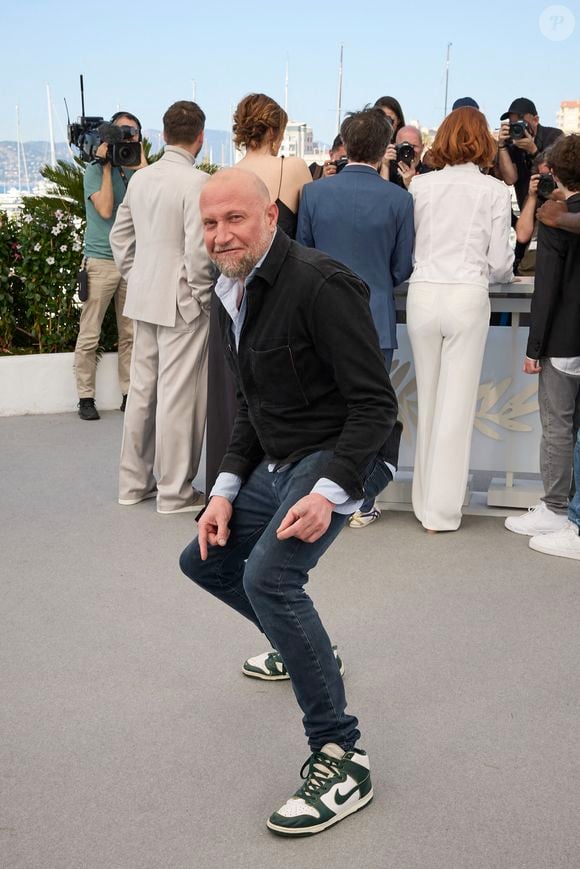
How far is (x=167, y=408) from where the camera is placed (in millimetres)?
5512

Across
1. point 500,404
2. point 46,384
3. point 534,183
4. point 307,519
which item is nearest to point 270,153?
point 534,183

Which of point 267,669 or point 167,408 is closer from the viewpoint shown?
point 267,669

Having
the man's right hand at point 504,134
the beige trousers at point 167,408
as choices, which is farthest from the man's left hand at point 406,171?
the beige trousers at point 167,408

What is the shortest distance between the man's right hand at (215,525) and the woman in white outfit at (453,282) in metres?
2.42

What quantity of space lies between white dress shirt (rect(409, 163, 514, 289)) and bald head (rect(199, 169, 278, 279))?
248 centimetres

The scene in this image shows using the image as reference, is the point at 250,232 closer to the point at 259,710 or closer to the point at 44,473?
the point at 259,710

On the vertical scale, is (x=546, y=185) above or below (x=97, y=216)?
above

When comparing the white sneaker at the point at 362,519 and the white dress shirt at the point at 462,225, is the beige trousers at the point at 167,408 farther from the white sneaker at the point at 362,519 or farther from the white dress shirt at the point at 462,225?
the white dress shirt at the point at 462,225

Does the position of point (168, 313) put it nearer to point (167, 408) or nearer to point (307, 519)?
point (167, 408)

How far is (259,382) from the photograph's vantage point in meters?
2.77

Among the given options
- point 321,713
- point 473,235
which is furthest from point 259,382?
point 473,235

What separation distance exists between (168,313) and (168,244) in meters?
0.36

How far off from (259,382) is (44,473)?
12.8ft

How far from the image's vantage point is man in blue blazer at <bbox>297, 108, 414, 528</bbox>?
4969 mm
